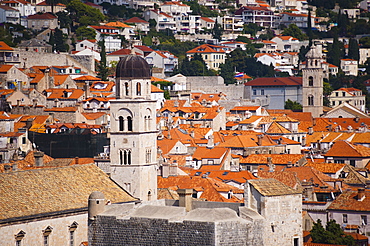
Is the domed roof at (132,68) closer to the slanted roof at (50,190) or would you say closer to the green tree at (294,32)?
the slanted roof at (50,190)

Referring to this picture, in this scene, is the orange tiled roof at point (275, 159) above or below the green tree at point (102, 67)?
below

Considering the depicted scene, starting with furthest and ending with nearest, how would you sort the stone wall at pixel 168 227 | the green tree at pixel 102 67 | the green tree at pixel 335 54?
the green tree at pixel 335 54 < the green tree at pixel 102 67 < the stone wall at pixel 168 227

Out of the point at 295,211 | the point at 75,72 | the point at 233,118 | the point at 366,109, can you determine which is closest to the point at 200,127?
the point at 233,118

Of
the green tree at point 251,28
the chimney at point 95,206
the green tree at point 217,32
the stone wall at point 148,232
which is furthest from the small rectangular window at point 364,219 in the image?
the green tree at point 251,28

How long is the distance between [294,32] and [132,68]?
134 metres

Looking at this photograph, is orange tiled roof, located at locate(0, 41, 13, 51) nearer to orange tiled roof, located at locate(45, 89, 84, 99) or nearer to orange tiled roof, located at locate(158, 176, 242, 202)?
orange tiled roof, located at locate(45, 89, 84, 99)

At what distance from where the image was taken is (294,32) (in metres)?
188

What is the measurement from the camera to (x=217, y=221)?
34.0 m

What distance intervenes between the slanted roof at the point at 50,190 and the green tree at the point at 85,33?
315ft

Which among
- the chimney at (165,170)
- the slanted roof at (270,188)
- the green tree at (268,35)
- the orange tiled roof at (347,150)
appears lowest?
the green tree at (268,35)

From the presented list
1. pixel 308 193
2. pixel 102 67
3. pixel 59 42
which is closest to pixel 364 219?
pixel 308 193

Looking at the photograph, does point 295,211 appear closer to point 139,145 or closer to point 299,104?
point 139,145

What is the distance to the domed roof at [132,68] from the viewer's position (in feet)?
183

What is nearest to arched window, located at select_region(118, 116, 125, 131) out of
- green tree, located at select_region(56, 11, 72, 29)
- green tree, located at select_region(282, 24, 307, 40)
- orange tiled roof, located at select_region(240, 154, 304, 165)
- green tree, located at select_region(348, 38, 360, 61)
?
orange tiled roof, located at select_region(240, 154, 304, 165)
